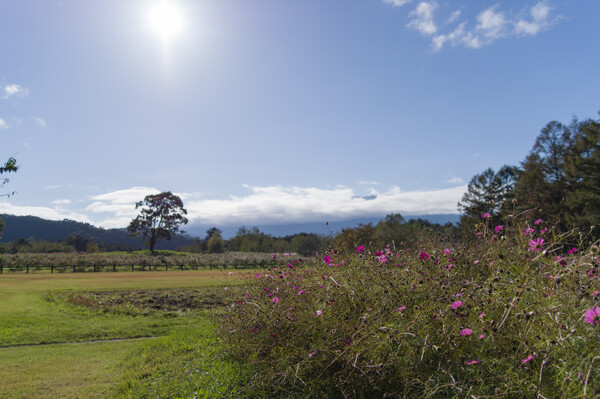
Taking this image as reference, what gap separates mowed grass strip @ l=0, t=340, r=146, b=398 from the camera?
5.56 m

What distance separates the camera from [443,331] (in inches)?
132

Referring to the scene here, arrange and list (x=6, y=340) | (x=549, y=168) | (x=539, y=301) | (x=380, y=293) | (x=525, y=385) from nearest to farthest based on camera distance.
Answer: (x=525, y=385) < (x=539, y=301) < (x=380, y=293) < (x=6, y=340) < (x=549, y=168)

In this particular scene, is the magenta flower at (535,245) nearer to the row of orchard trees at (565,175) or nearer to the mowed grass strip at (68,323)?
the mowed grass strip at (68,323)

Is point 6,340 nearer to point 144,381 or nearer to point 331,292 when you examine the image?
point 144,381

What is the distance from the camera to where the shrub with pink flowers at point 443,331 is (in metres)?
2.82

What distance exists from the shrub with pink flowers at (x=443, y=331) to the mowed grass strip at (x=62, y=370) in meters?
2.59

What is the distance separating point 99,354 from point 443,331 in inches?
293

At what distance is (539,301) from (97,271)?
39.4 meters

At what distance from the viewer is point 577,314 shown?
9.55ft

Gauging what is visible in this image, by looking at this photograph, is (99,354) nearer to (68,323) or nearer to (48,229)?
(68,323)

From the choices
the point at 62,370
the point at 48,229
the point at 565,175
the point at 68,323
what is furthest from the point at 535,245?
the point at 48,229

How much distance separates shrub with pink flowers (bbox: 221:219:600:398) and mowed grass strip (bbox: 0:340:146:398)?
2588 mm

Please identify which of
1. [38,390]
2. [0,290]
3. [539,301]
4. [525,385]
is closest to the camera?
[525,385]

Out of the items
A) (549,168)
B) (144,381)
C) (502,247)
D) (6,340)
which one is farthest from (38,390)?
(549,168)
